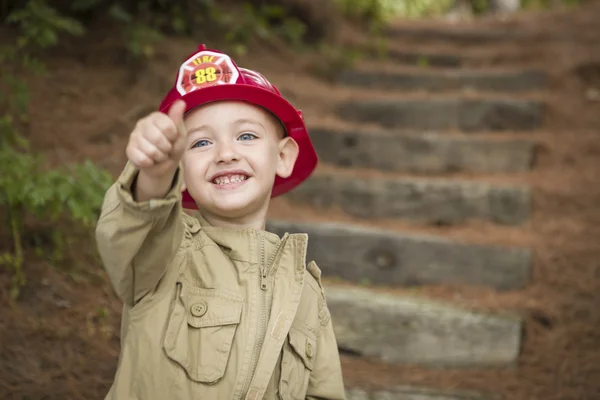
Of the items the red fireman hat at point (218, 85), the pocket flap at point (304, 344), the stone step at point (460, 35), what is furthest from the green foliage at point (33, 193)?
the stone step at point (460, 35)

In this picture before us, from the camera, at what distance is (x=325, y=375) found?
2145mm

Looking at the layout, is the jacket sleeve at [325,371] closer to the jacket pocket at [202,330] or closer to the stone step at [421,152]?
the jacket pocket at [202,330]

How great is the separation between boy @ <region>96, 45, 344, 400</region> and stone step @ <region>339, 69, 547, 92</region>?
519cm

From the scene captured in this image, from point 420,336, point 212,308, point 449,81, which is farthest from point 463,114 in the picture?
point 212,308

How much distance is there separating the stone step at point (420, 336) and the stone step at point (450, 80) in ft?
13.3

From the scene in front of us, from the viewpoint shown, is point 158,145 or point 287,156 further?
point 287,156

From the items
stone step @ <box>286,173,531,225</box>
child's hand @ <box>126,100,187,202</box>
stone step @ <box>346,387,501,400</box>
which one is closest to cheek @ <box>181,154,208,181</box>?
child's hand @ <box>126,100,187,202</box>

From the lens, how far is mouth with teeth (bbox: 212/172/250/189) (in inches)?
80.2

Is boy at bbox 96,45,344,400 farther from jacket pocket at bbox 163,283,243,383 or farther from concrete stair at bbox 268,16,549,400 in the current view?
concrete stair at bbox 268,16,549,400

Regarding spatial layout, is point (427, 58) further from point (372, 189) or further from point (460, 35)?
point (372, 189)

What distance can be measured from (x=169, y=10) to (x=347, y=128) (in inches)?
73.7

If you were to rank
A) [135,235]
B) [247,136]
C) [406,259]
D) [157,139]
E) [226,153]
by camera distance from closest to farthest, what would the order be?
[157,139] < [135,235] < [226,153] < [247,136] < [406,259]

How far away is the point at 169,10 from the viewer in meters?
5.82

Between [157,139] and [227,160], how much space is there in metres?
0.48
